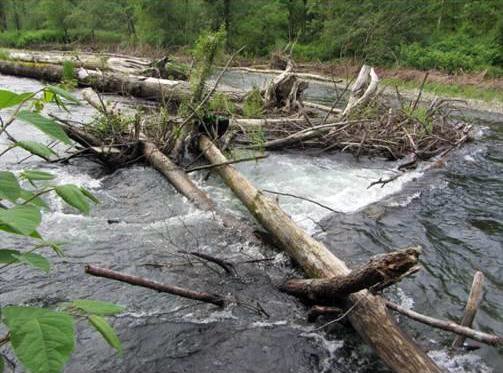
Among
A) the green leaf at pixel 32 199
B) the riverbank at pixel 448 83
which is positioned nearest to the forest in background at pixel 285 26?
the riverbank at pixel 448 83

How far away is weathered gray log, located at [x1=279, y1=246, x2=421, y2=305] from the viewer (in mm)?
2516

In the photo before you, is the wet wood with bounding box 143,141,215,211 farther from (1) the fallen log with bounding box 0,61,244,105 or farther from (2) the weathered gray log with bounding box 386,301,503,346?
(2) the weathered gray log with bounding box 386,301,503,346

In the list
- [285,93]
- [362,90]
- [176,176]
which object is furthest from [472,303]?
[285,93]

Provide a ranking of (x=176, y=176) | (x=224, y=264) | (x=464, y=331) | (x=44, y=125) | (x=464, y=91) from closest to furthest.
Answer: (x=44, y=125) < (x=464, y=331) < (x=224, y=264) < (x=176, y=176) < (x=464, y=91)

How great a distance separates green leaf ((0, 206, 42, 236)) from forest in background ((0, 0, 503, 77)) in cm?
2295

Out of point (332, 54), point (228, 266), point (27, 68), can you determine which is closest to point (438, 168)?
point (228, 266)

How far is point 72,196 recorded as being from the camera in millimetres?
1372

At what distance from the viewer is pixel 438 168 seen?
9.01 metres

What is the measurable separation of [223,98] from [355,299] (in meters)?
5.72

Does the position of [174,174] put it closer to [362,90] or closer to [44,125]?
[44,125]

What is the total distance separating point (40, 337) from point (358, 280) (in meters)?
2.36

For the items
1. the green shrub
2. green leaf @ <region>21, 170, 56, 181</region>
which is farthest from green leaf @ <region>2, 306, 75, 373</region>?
the green shrub

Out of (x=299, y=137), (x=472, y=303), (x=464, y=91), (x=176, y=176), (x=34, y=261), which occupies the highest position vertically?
(x=34, y=261)

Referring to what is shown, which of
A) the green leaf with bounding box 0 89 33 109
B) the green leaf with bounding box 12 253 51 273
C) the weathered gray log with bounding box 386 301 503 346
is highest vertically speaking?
the green leaf with bounding box 0 89 33 109
